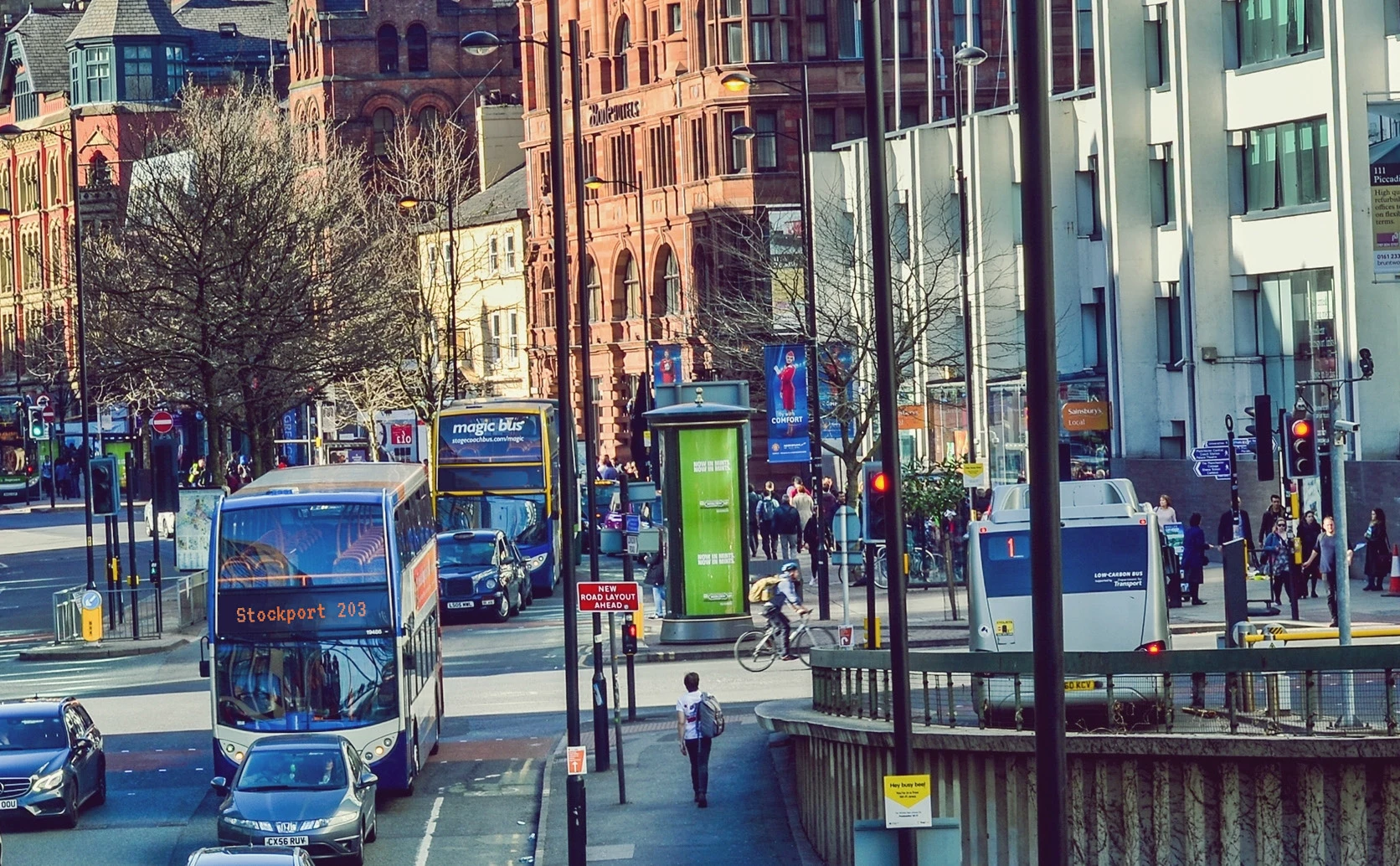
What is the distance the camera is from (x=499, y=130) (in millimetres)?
105312

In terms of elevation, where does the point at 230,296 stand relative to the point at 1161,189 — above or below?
below

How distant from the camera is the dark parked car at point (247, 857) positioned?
18.7m

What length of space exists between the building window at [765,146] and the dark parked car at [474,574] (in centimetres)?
3486

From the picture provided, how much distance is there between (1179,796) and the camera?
19.4 meters

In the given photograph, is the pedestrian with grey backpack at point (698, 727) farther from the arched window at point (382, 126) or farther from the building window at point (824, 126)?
the arched window at point (382, 126)

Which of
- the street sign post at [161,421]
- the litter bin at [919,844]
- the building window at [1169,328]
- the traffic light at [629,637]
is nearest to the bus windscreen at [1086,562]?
the traffic light at [629,637]

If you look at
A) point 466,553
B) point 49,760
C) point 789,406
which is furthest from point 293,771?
point 789,406

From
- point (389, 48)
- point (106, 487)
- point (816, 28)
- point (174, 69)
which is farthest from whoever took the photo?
point (174, 69)

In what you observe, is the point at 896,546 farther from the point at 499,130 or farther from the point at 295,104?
the point at 295,104

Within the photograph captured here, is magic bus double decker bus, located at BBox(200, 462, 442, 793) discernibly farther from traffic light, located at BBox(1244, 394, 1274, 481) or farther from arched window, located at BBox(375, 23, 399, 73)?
arched window, located at BBox(375, 23, 399, 73)

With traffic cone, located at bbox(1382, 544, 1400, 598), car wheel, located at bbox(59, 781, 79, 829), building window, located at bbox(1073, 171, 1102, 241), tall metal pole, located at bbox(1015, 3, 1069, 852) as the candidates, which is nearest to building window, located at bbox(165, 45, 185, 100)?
building window, located at bbox(1073, 171, 1102, 241)

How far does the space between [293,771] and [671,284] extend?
196 feet

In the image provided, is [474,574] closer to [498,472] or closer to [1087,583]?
[498,472]

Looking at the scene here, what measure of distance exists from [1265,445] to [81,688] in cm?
1884
